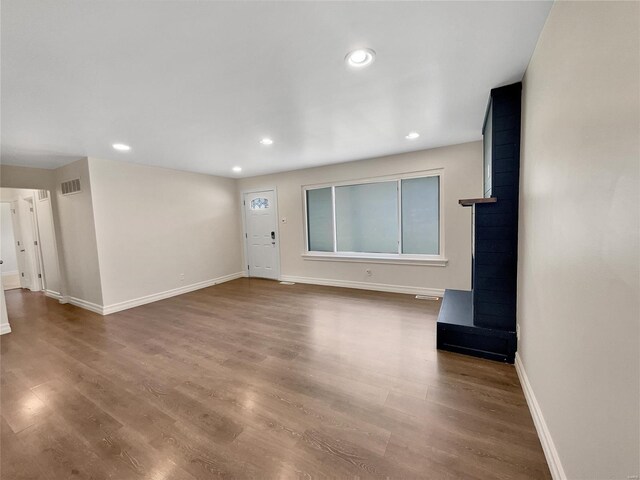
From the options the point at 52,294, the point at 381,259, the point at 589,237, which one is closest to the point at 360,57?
the point at 589,237

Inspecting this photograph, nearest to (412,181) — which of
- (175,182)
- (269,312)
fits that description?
(269,312)

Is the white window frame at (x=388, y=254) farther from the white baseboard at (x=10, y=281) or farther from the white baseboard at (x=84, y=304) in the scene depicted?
the white baseboard at (x=10, y=281)

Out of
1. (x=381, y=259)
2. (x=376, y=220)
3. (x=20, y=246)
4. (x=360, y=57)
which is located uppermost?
(x=360, y=57)

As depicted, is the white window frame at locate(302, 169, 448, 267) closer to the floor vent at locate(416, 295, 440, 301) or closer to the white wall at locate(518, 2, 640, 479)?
the floor vent at locate(416, 295, 440, 301)

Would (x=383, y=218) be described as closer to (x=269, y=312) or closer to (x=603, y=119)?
(x=269, y=312)

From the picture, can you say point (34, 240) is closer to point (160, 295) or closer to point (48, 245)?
point (48, 245)

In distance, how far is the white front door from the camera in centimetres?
596

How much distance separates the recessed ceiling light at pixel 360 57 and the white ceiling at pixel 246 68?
0.04 meters

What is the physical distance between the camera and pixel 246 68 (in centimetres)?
185

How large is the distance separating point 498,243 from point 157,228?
16.8 ft

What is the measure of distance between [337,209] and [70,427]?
4.47m

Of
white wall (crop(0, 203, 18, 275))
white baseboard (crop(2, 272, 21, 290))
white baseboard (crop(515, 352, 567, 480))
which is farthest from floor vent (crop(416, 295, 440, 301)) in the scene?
white wall (crop(0, 203, 18, 275))

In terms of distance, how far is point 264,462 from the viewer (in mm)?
1440

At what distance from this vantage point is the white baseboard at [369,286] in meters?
4.32
